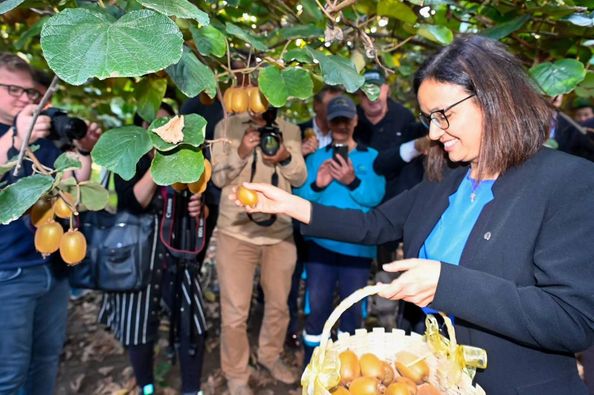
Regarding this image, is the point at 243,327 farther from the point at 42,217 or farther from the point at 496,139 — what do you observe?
the point at 496,139

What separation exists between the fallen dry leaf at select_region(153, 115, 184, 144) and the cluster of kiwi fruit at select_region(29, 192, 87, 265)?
0.52 meters

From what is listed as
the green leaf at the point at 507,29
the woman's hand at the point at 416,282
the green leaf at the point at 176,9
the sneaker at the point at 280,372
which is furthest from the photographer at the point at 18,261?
the green leaf at the point at 507,29

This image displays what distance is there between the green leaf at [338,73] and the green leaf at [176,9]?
0.37 metres

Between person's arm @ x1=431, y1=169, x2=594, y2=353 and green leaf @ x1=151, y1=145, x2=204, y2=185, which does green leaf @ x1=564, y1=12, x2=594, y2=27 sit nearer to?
person's arm @ x1=431, y1=169, x2=594, y2=353

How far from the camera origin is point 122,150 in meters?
0.95

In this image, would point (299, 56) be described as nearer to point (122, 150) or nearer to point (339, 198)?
point (122, 150)

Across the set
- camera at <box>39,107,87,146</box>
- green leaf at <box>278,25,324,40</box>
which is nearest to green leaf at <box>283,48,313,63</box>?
green leaf at <box>278,25,324,40</box>

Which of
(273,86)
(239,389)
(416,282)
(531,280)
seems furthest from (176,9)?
(239,389)

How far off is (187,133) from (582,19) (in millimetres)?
1065

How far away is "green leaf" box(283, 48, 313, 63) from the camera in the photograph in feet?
3.54

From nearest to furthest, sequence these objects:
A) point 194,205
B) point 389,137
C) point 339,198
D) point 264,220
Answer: point 194,205 < point 264,220 < point 339,198 < point 389,137

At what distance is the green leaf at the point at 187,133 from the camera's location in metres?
0.92

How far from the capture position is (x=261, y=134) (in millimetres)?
1997

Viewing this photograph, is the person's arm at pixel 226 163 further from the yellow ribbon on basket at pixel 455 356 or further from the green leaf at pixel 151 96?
the yellow ribbon on basket at pixel 455 356
